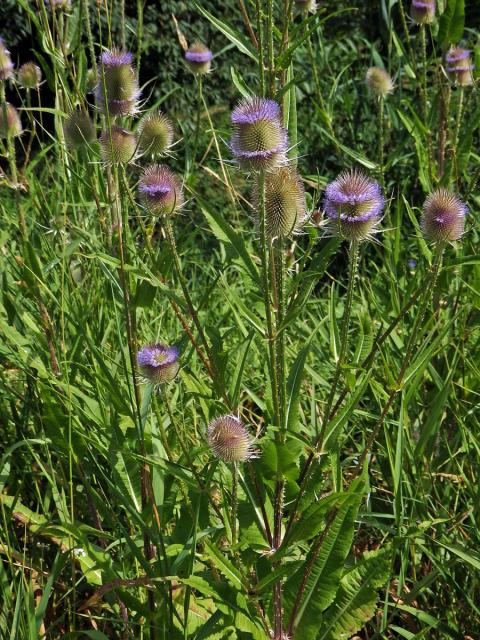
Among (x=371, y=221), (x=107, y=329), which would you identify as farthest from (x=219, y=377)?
(x=107, y=329)

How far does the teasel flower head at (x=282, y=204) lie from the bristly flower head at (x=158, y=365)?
1.22 ft

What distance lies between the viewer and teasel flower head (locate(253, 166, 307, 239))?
1727mm

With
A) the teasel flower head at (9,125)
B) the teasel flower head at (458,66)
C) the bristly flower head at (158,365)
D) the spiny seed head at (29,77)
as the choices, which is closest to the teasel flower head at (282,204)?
the bristly flower head at (158,365)

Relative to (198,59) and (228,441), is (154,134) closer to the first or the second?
(228,441)

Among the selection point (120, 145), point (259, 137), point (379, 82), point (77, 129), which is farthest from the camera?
point (379, 82)

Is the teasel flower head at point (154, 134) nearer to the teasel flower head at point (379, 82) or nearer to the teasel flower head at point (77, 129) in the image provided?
the teasel flower head at point (77, 129)

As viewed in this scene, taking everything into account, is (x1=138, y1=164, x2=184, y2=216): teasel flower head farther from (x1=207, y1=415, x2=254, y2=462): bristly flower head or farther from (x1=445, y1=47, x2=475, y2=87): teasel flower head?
(x1=445, y1=47, x2=475, y2=87): teasel flower head

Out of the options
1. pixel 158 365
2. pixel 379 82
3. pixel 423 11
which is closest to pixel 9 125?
pixel 158 365

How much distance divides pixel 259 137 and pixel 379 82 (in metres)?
1.84

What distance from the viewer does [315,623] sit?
6.20 ft

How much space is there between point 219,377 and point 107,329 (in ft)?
2.57

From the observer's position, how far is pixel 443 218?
182 centimetres

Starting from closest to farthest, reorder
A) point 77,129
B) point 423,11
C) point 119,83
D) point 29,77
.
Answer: point 119,83 < point 77,129 < point 29,77 < point 423,11

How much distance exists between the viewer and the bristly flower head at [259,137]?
1.64 m
